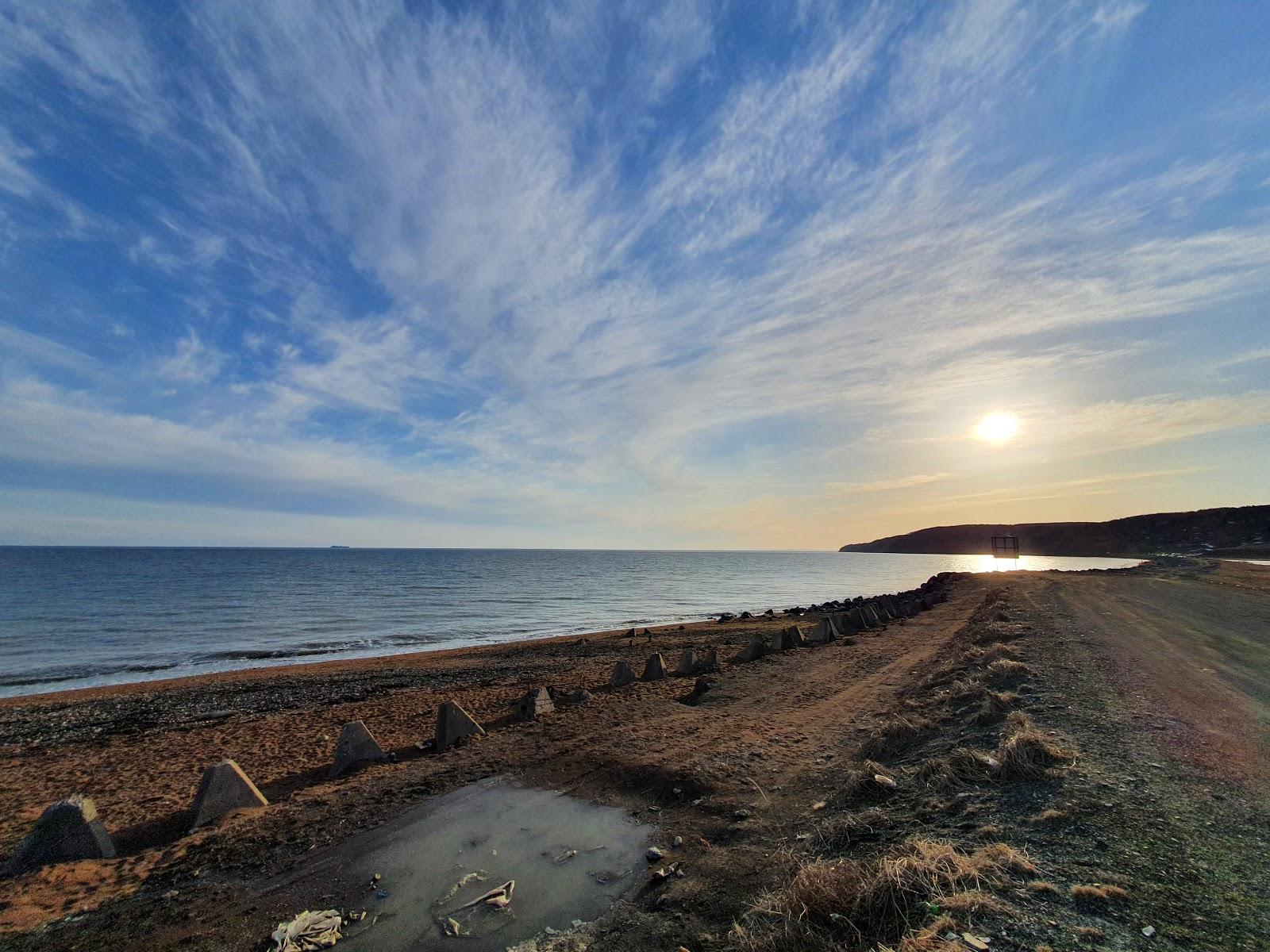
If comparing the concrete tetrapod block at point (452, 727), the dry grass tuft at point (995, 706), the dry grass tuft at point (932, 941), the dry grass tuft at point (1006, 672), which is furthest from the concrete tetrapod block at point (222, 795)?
the dry grass tuft at point (1006, 672)

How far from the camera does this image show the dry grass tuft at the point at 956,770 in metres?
5.35

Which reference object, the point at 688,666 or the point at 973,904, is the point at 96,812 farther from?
the point at 688,666

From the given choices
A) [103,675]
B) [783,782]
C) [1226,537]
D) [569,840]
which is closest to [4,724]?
[103,675]

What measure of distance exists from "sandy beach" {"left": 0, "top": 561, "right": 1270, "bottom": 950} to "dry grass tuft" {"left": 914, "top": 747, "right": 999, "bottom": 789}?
0.06 meters

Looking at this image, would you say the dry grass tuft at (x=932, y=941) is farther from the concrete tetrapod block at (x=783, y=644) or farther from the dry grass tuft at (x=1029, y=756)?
the concrete tetrapod block at (x=783, y=644)

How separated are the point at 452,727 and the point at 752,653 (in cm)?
919

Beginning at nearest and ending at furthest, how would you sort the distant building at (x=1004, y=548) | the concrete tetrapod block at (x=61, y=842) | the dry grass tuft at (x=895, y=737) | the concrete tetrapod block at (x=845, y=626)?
the concrete tetrapod block at (x=61, y=842), the dry grass tuft at (x=895, y=737), the concrete tetrapod block at (x=845, y=626), the distant building at (x=1004, y=548)

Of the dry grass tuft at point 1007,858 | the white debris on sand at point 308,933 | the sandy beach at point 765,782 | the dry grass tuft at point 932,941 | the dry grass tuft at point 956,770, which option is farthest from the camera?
the dry grass tuft at point 956,770

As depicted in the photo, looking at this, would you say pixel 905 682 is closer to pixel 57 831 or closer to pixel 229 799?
pixel 229 799

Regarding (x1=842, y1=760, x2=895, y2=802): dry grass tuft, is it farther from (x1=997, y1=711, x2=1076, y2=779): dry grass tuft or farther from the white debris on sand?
the white debris on sand

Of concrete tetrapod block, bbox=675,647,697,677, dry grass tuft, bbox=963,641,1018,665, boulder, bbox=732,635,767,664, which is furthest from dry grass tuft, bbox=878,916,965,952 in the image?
boulder, bbox=732,635,767,664

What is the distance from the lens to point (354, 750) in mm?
8578

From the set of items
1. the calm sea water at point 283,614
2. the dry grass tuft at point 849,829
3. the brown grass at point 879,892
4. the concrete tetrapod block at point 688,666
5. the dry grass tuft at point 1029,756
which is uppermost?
the dry grass tuft at point 1029,756

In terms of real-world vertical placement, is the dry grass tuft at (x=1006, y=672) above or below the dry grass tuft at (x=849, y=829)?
above
